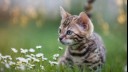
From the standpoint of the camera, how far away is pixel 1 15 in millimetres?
2623

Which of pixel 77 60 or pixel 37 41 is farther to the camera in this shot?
pixel 37 41

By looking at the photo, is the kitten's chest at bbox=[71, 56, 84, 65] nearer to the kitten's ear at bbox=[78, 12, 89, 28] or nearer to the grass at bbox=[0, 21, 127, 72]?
the grass at bbox=[0, 21, 127, 72]

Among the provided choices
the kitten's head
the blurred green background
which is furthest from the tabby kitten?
the blurred green background

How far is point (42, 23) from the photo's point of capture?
273 cm

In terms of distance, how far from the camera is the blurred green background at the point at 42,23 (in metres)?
2.60

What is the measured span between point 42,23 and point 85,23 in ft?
1.16

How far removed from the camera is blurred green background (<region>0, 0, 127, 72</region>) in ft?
8.54

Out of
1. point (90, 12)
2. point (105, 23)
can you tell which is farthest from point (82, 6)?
point (105, 23)

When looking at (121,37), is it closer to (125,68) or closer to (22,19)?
(125,68)

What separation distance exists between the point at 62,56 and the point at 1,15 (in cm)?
35

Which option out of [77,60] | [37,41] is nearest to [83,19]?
[77,60]

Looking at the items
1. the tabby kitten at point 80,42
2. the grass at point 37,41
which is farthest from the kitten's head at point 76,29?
the grass at point 37,41

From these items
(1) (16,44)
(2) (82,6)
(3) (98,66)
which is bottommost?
(3) (98,66)

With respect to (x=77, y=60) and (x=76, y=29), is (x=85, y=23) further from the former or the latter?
(x=77, y=60)
